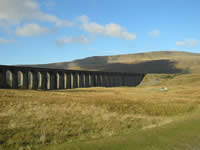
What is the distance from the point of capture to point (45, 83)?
75.6 m

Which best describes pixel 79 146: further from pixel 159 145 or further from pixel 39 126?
pixel 39 126

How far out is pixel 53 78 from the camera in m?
80.9

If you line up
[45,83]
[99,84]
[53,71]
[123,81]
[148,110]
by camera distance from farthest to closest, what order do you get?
[123,81]
[99,84]
[53,71]
[45,83]
[148,110]

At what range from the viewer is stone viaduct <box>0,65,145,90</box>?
63.4 meters

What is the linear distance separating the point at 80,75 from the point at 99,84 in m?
17.7

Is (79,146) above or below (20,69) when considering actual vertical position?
below

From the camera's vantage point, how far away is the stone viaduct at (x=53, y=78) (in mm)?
63438

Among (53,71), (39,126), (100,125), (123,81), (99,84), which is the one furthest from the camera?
(123,81)

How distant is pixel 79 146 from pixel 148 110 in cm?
1694

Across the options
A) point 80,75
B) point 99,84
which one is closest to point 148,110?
point 80,75

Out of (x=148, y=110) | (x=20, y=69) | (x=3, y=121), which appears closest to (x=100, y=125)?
(x=3, y=121)

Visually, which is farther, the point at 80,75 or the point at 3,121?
the point at 80,75

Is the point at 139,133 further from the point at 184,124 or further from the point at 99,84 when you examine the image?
the point at 99,84

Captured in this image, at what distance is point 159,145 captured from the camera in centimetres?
1195
